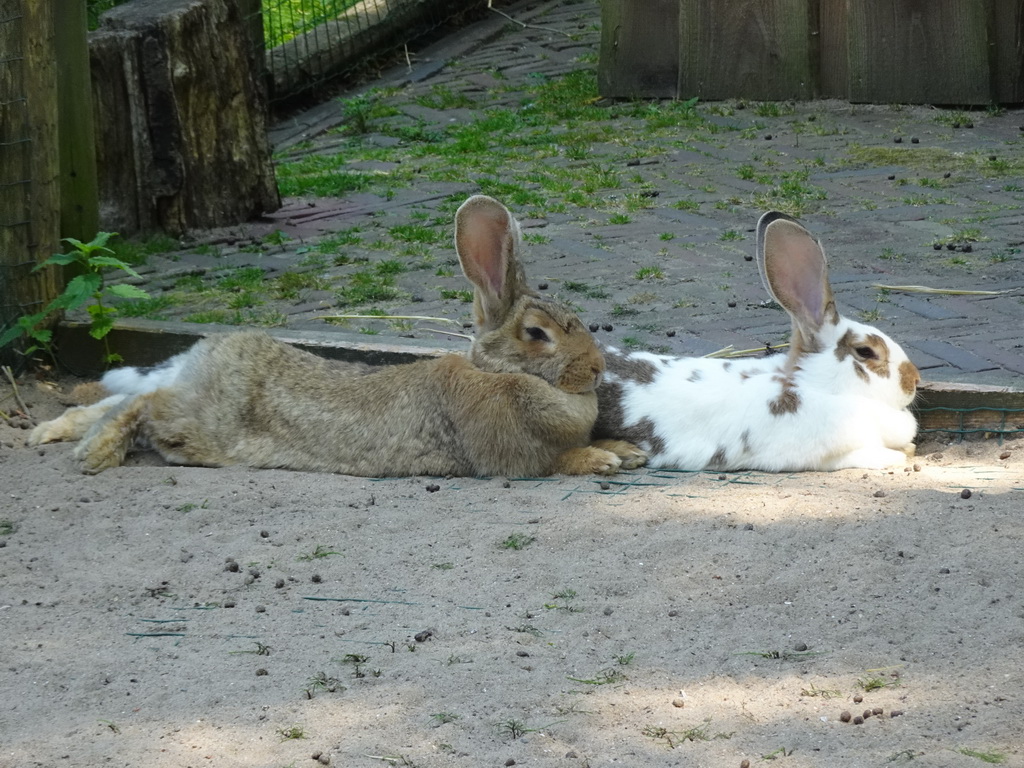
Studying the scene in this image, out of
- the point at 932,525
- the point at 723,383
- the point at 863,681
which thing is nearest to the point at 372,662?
the point at 863,681

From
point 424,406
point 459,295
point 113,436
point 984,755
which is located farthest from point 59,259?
point 984,755

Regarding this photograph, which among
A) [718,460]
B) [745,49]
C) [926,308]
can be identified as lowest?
[718,460]

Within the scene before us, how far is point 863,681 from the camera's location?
2967 millimetres

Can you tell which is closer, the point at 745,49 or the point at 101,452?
the point at 101,452

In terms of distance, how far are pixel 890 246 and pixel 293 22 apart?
7.33 metres

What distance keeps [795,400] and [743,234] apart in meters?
2.71

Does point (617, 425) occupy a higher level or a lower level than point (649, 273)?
lower

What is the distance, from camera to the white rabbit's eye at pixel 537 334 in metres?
4.81

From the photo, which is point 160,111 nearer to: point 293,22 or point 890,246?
point 890,246

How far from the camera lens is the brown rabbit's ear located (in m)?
4.81

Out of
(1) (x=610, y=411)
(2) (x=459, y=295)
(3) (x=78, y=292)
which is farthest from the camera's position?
(2) (x=459, y=295)

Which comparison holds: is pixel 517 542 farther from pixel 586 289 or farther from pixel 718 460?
pixel 586 289

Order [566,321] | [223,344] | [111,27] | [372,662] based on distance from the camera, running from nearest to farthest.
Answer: [372,662]
[566,321]
[223,344]
[111,27]

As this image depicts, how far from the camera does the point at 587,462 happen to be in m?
4.71
